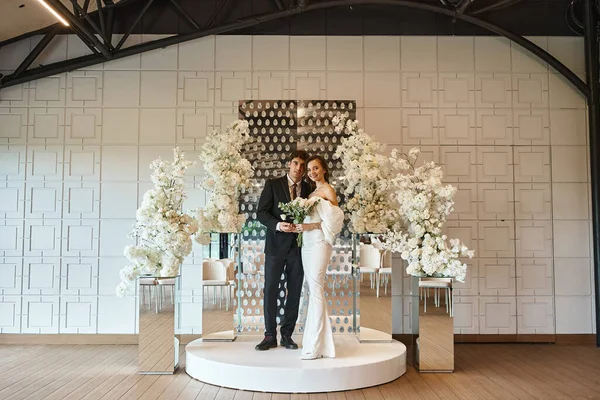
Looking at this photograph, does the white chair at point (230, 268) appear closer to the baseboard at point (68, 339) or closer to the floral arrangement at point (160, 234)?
the floral arrangement at point (160, 234)

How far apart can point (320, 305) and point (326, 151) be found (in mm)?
2319

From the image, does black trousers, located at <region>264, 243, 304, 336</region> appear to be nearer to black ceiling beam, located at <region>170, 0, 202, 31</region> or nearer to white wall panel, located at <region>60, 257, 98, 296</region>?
white wall panel, located at <region>60, 257, 98, 296</region>

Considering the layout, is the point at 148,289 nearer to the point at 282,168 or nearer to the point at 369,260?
the point at 282,168

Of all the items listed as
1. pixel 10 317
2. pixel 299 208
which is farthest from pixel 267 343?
pixel 10 317

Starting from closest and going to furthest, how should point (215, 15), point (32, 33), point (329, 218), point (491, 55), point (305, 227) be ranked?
point (329, 218), point (305, 227), point (215, 15), point (32, 33), point (491, 55)

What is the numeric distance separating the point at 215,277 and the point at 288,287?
102 cm

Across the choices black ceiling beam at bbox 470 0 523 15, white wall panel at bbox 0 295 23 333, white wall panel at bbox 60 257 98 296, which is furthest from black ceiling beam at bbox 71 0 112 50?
black ceiling beam at bbox 470 0 523 15

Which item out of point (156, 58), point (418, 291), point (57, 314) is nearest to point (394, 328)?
point (418, 291)

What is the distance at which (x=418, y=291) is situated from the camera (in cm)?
539

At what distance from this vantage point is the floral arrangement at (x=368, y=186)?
5570 mm

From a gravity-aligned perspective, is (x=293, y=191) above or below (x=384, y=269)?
above

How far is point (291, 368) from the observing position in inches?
178

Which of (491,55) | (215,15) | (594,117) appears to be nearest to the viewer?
(215,15)

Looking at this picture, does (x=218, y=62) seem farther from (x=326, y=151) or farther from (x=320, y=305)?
(x=320, y=305)
